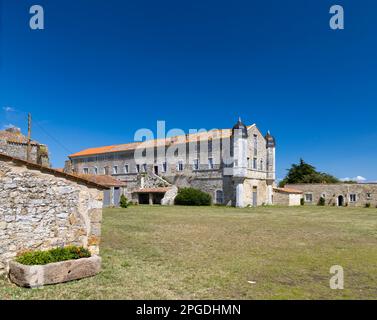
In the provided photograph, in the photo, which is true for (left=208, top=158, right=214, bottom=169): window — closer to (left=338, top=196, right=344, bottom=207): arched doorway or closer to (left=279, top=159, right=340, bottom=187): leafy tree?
(left=338, top=196, right=344, bottom=207): arched doorway

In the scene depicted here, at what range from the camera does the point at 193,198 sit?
37438 mm

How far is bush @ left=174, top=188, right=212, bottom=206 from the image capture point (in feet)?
123

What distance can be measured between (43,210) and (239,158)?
99.4ft

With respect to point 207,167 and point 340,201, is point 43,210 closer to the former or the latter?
point 207,167

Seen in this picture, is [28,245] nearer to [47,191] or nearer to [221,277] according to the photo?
[47,191]

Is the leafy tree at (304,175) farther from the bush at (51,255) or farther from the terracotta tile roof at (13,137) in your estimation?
the bush at (51,255)

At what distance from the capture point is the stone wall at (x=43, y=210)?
6.59 meters

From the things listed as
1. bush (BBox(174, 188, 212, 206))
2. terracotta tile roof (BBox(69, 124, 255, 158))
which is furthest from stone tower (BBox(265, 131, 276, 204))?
bush (BBox(174, 188, 212, 206))

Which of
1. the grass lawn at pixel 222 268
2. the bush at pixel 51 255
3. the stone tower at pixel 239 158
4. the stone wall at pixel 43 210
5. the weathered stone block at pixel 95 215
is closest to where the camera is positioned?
the grass lawn at pixel 222 268

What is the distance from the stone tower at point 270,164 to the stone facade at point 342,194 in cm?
748

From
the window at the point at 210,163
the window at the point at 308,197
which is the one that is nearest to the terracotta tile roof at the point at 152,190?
the window at the point at 210,163

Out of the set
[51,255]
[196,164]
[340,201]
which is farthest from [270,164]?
[51,255]
